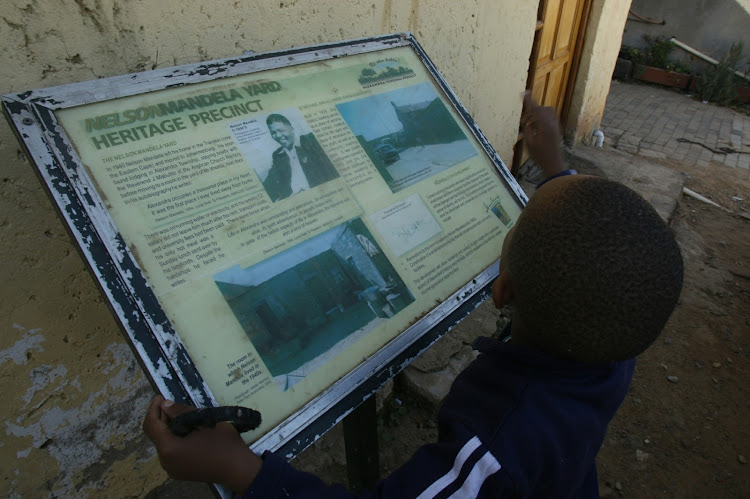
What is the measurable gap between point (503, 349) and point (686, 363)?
2.69m

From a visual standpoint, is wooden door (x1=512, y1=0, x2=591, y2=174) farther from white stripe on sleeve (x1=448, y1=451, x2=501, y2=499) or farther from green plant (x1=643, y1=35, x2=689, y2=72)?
green plant (x1=643, y1=35, x2=689, y2=72)

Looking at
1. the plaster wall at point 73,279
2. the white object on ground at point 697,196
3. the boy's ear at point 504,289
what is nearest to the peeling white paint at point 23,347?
the plaster wall at point 73,279

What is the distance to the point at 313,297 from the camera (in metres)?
1.09

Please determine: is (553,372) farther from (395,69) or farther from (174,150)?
(395,69)

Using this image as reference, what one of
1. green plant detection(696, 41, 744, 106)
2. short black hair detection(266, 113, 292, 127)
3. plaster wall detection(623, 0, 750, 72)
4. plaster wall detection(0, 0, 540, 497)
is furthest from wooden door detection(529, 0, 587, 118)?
plaster wall detection(623, 0, 750, 72)

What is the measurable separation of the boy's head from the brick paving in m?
5.89

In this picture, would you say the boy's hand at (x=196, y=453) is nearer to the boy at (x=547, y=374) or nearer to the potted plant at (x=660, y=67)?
the boy at (x=547, y=374)

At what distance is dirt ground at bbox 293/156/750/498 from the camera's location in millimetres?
2342

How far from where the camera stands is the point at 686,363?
304 centimetres

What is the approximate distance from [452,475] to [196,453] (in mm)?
455

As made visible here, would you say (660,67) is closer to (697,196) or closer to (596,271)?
(697,196)

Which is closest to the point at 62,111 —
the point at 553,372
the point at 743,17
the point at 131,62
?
the point at 131,62

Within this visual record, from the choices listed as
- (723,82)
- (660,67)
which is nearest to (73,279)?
(723,82)

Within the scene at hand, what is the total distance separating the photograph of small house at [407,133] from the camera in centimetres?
139
